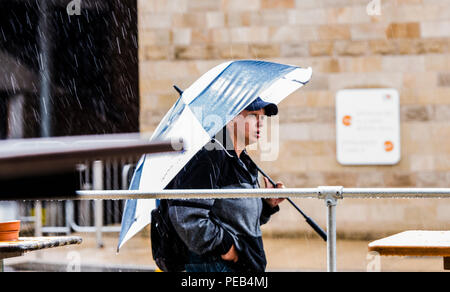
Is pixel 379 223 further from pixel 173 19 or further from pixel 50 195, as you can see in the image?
pixel 50 195

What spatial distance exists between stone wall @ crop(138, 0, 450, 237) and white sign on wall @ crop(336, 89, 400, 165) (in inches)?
4.4

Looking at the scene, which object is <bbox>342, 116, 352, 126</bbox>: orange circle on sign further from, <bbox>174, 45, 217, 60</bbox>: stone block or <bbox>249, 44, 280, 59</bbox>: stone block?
<bbox>174, 45, 217, 60</bbox>: stone block

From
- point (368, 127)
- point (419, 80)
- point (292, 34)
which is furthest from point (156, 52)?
point (419, 80)

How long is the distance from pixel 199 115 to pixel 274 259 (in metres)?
4.11

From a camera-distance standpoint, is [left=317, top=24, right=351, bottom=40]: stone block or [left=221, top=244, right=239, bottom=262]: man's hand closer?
[left=221, top=244, right=239, bottom=262]: man's hand

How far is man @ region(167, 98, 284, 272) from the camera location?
8.84 ft

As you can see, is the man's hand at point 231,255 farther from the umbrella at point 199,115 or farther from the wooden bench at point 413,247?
the wooden bench at point 413,247

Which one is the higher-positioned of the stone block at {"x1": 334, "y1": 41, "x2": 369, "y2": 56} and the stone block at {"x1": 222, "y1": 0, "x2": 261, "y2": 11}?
the stone block at {"x1": 222, "y1": 0, "x2": 261, "y2": 11}

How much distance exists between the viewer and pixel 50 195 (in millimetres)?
587

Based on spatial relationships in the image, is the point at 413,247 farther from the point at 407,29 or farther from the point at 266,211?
the point at 407,29

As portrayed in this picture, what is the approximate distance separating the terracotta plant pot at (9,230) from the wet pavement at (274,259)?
3.02 metres

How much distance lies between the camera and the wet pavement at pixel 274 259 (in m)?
6.37

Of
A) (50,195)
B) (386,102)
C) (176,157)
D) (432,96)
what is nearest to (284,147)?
(386,102)

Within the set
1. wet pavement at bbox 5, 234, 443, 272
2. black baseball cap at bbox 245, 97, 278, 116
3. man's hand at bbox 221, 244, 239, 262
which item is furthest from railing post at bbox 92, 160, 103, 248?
man's hand at bbox 221, 244, 239, 262
